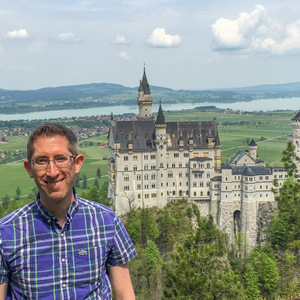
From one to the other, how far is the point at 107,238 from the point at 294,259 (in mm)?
55500

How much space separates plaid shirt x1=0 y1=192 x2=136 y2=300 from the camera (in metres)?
5.41

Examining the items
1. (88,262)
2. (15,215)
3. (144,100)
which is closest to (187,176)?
(144,100)

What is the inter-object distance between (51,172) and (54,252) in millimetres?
1191

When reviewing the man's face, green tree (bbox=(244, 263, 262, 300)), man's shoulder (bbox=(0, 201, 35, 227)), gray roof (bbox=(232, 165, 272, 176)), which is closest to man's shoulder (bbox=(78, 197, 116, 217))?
the man's face

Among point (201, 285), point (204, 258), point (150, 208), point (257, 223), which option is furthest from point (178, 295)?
point (257, 223)

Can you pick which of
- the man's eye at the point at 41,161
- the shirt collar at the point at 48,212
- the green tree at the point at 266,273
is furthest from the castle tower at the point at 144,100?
the man's eye at the point at 41,161

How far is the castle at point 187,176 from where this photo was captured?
5981 cm

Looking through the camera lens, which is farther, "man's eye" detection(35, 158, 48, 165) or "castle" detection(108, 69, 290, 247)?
"castle" detection(108, 69, 290, 247)

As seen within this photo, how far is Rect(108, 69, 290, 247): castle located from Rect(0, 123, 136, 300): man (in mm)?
53336

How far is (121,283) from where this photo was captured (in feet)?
19.5

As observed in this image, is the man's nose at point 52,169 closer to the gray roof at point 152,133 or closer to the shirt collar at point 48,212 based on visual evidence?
the shirt collar at point 48,212

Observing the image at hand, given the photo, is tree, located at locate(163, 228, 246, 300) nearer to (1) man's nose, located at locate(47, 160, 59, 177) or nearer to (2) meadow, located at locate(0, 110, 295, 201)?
(1) man's nose, located at locate(47, 160, 59, 177)

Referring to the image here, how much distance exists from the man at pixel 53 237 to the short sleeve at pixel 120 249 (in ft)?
0.35

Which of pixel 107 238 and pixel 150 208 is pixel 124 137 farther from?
pixel 107 238
